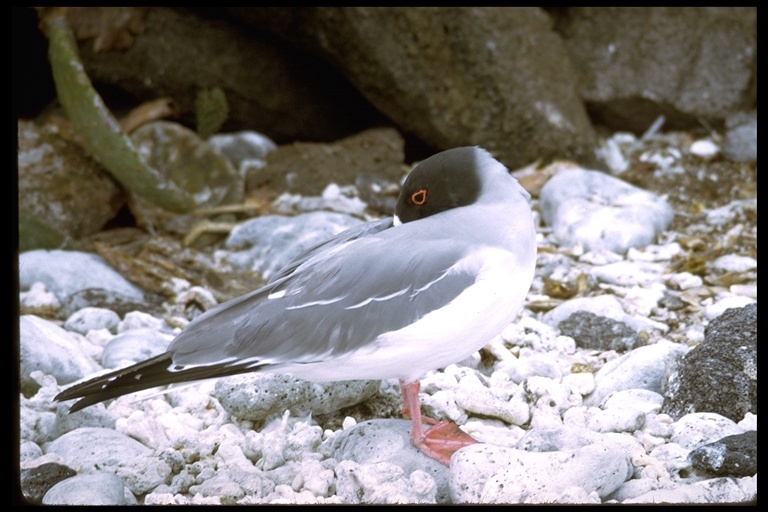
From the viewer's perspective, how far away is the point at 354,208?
521cm

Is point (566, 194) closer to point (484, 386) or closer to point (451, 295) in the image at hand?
point (484, 386)

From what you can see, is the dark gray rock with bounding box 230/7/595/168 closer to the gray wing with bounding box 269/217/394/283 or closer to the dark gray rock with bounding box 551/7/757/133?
the dark gray rock with bounding box 551/7/757/133

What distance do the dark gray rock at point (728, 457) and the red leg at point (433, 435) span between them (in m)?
0.62

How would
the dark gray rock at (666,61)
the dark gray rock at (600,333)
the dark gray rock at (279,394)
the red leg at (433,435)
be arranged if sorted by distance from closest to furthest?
the red leg at (433,435) → the dark gray rock at (279,394) → the dark gray rock at (600,333) → the dark gray rock at (666,61)

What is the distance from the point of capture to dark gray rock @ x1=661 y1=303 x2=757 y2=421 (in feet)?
10.1

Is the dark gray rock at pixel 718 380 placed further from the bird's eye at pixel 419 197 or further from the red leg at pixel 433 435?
the bird's eye at pixel 419 197

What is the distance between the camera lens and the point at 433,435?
2.90 m

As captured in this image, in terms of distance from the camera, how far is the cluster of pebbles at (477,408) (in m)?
2.63

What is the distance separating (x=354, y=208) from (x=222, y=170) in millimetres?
792

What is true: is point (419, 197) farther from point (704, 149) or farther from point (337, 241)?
point (704, 149)

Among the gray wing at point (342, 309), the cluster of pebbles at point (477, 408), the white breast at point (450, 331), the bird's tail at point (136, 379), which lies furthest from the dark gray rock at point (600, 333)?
the bird's tail at point (136, 379)

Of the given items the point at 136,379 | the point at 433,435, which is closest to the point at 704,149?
the point at 433,435

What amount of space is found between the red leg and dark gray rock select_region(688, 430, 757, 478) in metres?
0.62

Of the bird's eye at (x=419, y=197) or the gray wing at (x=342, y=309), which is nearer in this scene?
the gray wing at (x=342, y=309)
